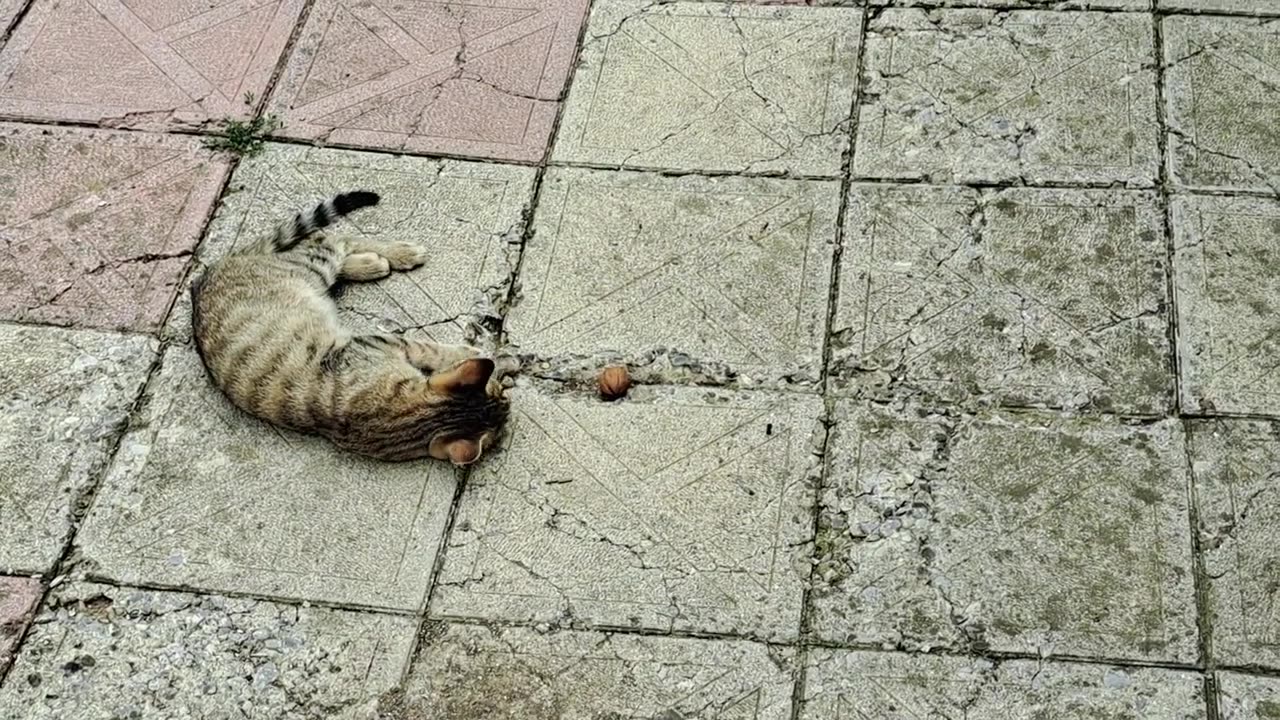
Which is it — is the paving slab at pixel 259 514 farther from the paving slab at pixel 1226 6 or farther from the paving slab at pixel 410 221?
the paving slab at pixel 1226 6

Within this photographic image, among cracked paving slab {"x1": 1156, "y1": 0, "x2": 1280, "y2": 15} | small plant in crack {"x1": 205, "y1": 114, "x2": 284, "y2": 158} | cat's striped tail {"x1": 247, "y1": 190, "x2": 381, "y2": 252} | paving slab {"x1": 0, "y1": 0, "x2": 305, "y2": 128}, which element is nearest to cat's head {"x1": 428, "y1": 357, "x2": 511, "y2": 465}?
cat's striped tail {"x1": 247, "y1": 190, "x2": 381, "y2": 252}

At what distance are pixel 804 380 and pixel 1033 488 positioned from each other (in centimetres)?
81

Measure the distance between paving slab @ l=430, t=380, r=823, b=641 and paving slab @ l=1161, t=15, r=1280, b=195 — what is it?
5.95 ft

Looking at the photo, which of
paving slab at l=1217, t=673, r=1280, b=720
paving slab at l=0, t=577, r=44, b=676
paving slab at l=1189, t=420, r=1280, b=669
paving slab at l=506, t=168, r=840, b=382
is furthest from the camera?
paving slab at l=506, t=168, r=840, b=382

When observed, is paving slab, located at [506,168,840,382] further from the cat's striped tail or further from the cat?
the cat's striped tail

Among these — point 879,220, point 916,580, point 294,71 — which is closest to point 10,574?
point 294,71

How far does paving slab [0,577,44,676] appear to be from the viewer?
410 cm

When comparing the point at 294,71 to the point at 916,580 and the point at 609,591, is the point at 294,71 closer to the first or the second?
the point at 609,591

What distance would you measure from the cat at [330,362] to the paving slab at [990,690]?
51.9 inches

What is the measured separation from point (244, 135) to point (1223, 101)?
3.77 metres

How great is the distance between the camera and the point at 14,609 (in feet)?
13.7

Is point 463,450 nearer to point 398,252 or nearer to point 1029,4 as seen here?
point 398,252

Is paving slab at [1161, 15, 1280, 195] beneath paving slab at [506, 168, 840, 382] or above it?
above

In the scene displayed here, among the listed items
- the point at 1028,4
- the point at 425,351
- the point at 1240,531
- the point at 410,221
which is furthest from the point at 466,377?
the point at 1028,4
